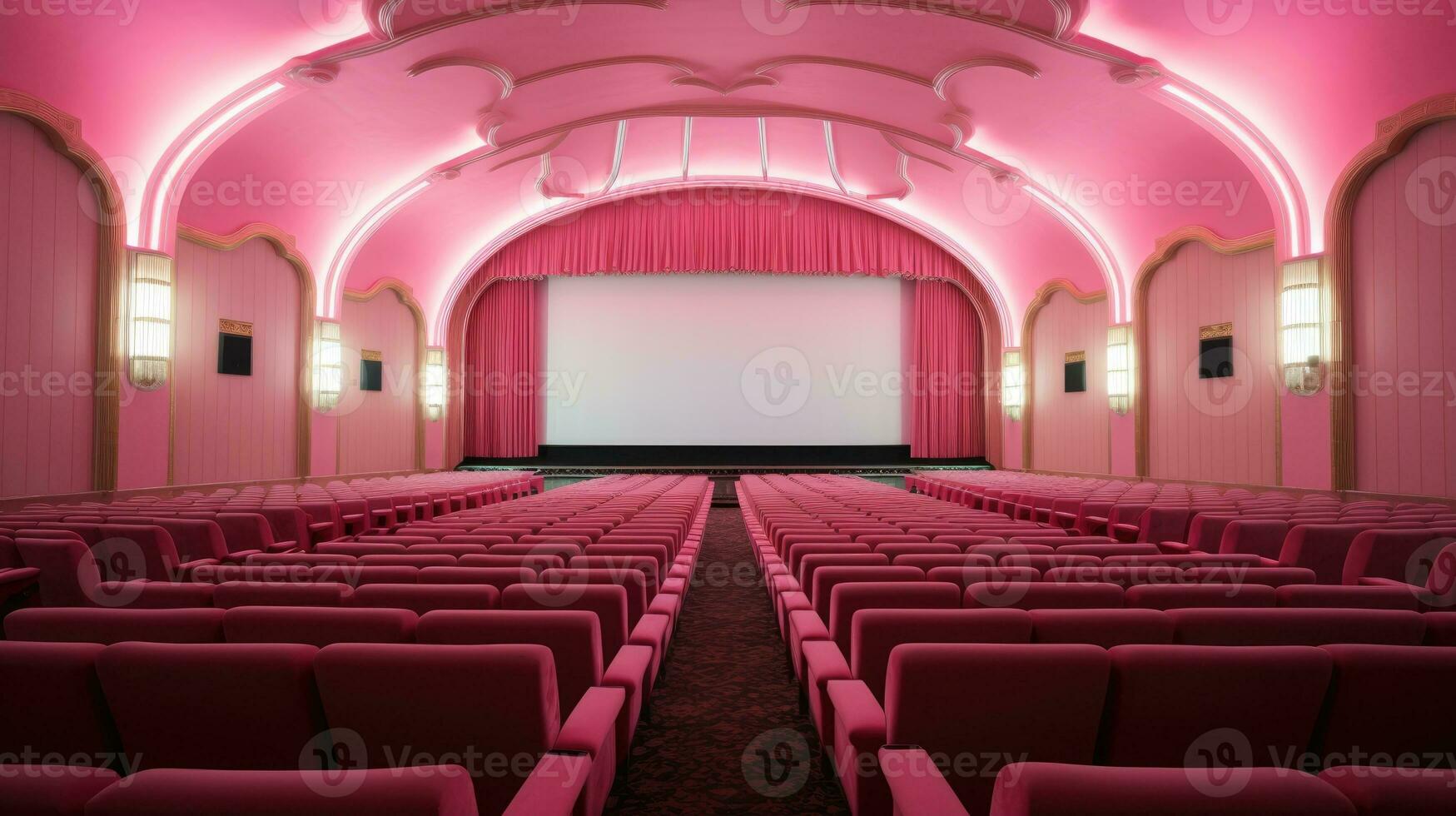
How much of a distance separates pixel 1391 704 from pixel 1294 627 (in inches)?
17.3

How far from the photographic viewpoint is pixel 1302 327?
894 centimetres

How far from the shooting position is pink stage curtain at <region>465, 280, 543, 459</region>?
57.7ft

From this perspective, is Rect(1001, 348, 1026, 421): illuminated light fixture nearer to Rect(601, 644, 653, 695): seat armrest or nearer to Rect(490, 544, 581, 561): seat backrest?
Rect(490, 544, 581, 561): seat backrest

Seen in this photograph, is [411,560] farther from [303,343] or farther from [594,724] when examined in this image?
[303,343]

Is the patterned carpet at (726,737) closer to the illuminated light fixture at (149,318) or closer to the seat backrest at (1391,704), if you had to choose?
the seat backrest at (1391,704)

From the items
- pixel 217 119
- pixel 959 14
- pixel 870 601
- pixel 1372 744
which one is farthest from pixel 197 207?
pixel 1372 744

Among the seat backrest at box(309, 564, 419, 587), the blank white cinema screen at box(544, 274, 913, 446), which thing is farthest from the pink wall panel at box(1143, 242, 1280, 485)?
the seat backrest at box(309, 564, 419, 587)

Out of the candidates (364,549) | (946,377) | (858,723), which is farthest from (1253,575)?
(946,377)

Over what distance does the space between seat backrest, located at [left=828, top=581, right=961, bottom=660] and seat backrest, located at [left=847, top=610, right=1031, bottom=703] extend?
31cm

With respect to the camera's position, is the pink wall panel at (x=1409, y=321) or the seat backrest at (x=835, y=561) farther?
the pink wall panel at (x=1409, y=321)

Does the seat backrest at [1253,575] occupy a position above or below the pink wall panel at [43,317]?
below

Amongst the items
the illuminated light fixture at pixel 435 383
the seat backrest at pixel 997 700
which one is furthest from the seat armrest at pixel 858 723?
the illuminated light fixture at pixel 435 383

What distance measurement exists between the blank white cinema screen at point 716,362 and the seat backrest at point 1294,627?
15.5 metres

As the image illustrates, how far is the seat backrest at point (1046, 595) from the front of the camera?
7.91 ft
